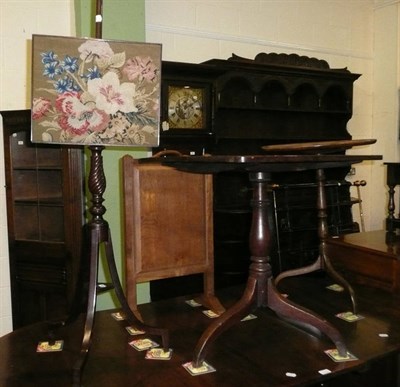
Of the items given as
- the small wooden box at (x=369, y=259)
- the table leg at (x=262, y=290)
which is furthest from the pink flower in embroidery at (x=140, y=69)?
the small wooden box at (x=369, y=259)

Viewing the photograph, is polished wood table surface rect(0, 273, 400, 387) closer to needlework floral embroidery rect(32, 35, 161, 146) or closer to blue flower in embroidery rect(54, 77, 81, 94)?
needlework floral embroidery rect(32, 35, 161, 146)

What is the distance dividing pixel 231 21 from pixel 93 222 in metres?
2.75

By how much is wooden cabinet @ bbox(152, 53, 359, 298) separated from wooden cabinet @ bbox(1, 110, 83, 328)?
788 millimetres

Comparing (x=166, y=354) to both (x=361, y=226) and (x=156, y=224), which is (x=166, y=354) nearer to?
(x=156, y=224)

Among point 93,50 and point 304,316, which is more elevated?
point 93,50

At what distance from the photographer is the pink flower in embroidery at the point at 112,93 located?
1449mm

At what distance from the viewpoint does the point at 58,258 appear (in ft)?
8.95

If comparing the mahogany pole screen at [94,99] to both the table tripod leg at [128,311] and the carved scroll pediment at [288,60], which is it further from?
the carved scroll pediment at [288,60]

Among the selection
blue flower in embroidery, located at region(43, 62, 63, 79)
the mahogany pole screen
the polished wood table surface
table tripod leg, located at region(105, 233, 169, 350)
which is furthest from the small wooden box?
blue flower in embroidery, located at region(43, 62, 63, 79)

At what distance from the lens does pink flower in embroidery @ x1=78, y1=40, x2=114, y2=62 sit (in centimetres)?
141

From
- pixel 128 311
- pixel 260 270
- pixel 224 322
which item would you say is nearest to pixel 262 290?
pixel 260 270

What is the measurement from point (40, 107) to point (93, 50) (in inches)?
9.9

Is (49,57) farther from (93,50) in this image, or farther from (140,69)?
(140,69)

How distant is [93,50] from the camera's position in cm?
142
